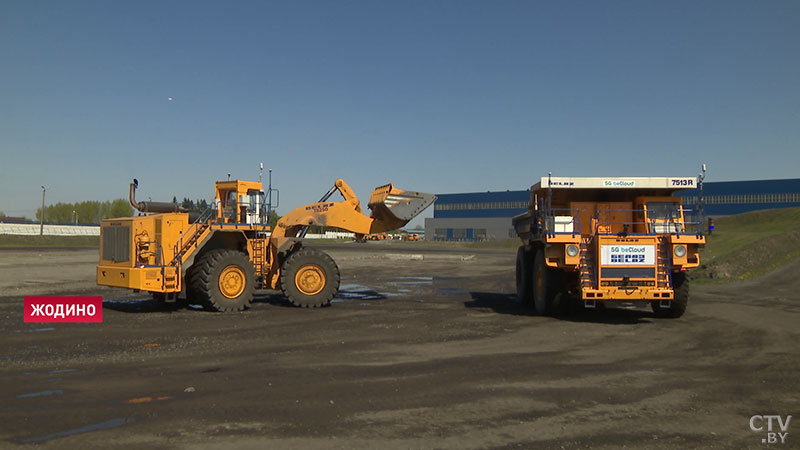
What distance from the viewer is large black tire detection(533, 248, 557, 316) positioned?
47.8ft

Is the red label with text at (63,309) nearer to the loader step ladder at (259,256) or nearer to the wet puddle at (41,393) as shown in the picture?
the loader step ladder at (259,256)

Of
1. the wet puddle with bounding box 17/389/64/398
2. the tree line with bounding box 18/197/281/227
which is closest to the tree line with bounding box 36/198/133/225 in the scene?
the tree line with bounding box 18/197/281/227

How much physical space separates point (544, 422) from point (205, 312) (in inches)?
432

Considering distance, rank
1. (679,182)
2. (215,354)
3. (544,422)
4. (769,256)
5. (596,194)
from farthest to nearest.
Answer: (769,256) < (596,194) < (679,182) < (215,354) < (544,422)

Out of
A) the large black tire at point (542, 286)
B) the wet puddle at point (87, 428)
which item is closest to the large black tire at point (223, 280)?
the large black tire at point (542, 286)

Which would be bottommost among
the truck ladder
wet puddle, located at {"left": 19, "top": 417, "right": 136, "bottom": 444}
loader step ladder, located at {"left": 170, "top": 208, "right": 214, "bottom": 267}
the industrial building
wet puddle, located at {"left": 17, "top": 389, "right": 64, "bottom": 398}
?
wet puddle, located at {"left": 19, "top": 417, "right": 136, "bottom": 444}

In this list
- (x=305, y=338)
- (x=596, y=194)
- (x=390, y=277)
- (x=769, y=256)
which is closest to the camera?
(x=305, y=338)

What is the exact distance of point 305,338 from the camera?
11523 mm

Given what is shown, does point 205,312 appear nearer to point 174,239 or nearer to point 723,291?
point 174,239

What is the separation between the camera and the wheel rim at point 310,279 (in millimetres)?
16453

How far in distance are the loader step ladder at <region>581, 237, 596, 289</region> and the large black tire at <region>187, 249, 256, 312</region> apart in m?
7.68

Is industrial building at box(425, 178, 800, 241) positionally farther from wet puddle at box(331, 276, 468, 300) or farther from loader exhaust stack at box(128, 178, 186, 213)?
loader exhaust stack at box(128, 178, 186, 213)

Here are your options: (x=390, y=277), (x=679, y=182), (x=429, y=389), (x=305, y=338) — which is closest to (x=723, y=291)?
(x=679, y=182)

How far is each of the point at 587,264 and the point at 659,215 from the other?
2276 millimetres
